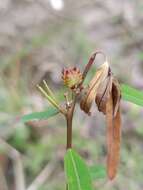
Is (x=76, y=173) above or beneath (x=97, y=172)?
above

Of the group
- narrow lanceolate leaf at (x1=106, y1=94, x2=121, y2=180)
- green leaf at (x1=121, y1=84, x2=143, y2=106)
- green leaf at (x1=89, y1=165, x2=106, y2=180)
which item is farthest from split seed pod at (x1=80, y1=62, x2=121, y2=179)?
green leaf at (x1=89, y1=165, x2=106, y2=180)

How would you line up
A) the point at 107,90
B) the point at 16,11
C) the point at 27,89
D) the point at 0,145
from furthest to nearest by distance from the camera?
1. the point at 16,11
2. the point at 27,89
3. the point at 0,145
4. the point at 107,90

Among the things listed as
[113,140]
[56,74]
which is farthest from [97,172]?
Answer: [56,74]

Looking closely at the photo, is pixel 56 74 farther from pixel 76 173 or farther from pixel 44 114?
pixel 76 173

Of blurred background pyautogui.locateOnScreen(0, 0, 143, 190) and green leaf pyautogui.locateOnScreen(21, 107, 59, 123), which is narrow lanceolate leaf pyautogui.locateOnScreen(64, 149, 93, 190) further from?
blurred background pyautogui.locateOnScreen(0, 0, 143, 190)

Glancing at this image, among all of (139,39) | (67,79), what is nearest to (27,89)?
(139,39)

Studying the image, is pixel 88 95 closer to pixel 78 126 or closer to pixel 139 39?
pixel 78 126

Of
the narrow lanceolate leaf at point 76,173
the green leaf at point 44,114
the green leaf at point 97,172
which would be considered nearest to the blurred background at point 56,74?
the green leaf at point 97,172
